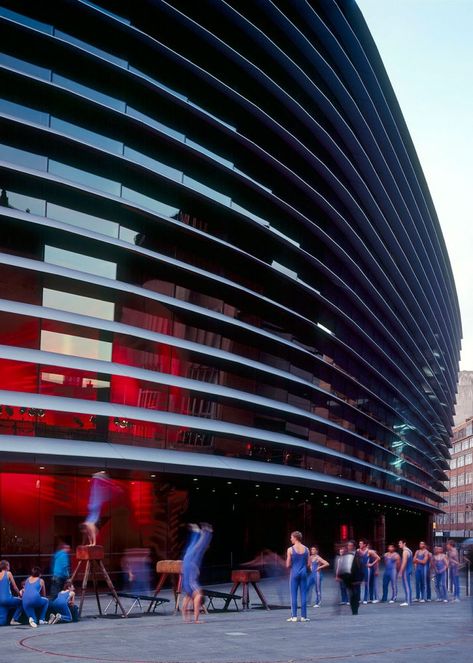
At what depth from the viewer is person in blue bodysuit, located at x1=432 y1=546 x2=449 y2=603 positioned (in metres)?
26.3

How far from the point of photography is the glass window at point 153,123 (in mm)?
31641

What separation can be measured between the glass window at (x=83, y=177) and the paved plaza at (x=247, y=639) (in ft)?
50.4

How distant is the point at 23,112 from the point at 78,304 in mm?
6745

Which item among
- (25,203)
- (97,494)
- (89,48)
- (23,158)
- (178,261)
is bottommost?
(97,494)

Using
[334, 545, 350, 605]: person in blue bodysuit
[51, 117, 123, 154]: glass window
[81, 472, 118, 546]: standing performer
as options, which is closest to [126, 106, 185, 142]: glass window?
[51, 117, 123, 154]: glass window

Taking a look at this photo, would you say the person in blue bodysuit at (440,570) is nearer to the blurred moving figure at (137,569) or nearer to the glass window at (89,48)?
the blurred moving figure at (137,569)

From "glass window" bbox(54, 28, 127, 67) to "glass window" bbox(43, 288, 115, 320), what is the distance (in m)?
8.45

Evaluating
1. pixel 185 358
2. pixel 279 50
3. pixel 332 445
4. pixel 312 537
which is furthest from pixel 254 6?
pixel 312 537

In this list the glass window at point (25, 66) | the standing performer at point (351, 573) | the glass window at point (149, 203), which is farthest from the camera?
the glass window at point (149, 203)

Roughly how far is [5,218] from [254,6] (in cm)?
1693

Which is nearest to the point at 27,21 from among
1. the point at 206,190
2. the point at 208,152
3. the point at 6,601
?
the point at 208,152

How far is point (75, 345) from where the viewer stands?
29.5 m

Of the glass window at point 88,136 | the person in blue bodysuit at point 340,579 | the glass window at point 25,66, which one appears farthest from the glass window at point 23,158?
the person in blue bodysuit at point 340,579

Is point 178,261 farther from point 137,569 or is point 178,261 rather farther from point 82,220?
point 137,569
